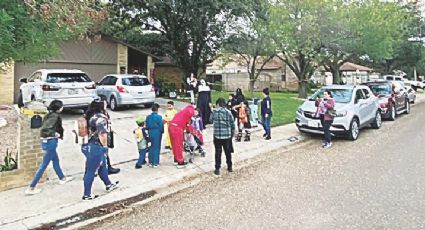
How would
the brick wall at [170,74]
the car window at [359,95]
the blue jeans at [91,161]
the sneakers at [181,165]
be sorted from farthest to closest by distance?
the brick wall at [170,74], the car window at [359,95], the sneakers at [181,165], the blue jeans at [91,161]

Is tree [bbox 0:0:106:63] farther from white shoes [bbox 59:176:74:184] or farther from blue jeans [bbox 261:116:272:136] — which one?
blue jeans [bbox 261:116:272:136]

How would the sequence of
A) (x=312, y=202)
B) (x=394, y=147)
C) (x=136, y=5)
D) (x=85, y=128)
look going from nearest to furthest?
(x=312, y=202) < (x=85, y=128) < (x=394, y=147) < (x=136, y=5)

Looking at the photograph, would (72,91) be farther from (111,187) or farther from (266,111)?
(111,187)

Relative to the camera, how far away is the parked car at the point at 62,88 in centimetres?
1183

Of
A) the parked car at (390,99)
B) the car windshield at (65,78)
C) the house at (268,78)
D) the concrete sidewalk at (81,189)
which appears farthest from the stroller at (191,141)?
the house at (268,78)

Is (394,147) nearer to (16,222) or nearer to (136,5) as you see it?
(16,222)

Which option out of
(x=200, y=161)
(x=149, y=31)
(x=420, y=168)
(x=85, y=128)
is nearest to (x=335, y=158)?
(x=420, y=168)

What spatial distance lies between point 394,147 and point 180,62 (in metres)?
15.3

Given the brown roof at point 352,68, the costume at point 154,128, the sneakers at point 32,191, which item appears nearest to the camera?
the sneakers at point 32,191

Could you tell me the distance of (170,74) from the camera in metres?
28.0

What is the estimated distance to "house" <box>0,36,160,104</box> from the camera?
672 inches

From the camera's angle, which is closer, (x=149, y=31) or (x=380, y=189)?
(x=380, y=189)

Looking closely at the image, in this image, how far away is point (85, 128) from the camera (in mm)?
6160

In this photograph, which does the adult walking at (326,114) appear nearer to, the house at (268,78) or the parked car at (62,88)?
the parked car at (62,88)
